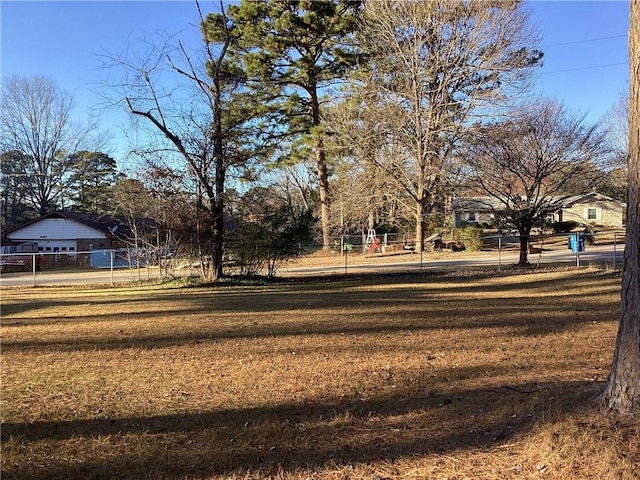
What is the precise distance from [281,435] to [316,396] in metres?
0.95

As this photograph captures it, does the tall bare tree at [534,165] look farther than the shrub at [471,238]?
No

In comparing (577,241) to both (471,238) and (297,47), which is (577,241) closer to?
(471,238)

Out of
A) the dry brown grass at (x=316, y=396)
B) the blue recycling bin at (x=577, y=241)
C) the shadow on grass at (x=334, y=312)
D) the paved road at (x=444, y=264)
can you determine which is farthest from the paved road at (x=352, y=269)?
the dry brown grass at (x=316, y=396)

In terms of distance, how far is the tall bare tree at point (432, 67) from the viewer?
904 inches

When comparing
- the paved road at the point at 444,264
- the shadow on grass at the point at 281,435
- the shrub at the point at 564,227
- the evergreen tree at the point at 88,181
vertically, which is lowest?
the shadow on grass at the point at 281,435

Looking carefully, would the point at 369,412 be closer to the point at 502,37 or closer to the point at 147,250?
the point at 147,250

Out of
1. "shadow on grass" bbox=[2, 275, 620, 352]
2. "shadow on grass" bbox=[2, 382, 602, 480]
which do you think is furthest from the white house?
"shadow on grass" bbox=[2, 382, 602, 480]

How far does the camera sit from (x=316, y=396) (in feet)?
15.0

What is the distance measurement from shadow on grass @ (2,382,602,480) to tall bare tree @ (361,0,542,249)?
2108cm

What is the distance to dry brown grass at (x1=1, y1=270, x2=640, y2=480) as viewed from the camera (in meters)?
3.14

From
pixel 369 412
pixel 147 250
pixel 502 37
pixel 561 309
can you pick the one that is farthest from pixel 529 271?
pixel 369 412

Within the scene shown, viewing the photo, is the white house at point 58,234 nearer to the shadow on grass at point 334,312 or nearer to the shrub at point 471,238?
the shrub at point 471,238

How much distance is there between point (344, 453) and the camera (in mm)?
3330

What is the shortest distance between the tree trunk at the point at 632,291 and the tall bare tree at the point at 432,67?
20730mm
